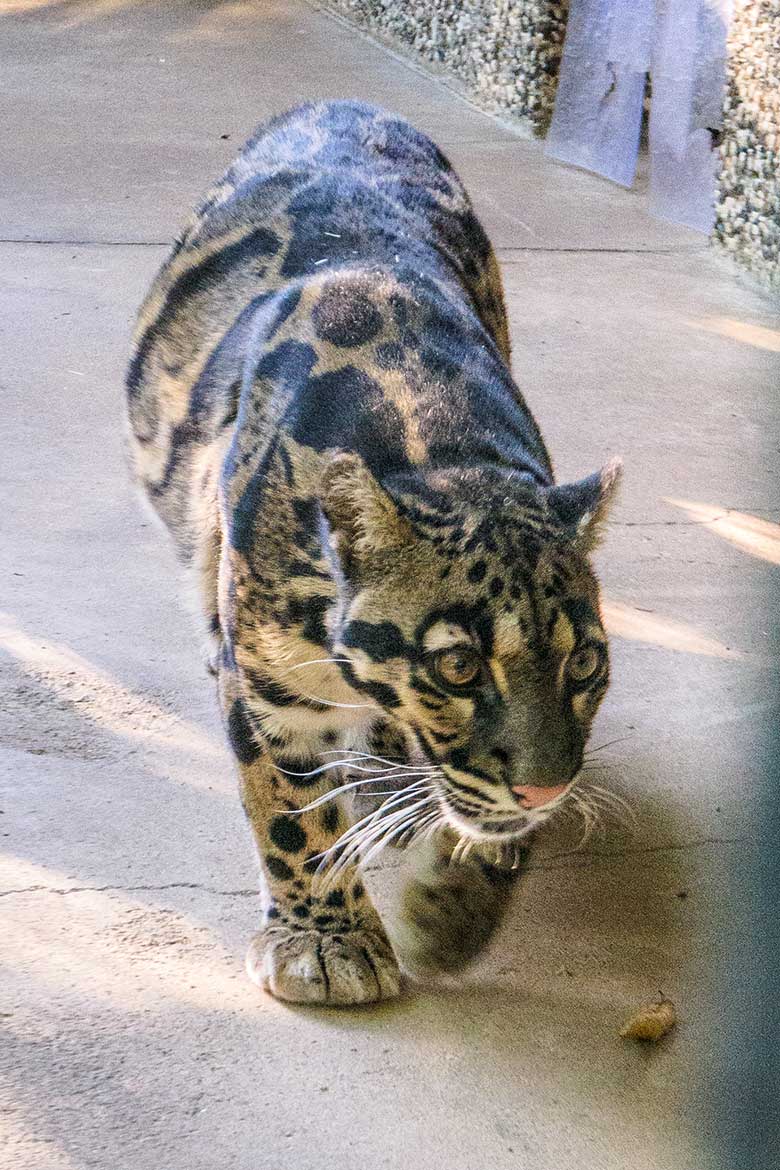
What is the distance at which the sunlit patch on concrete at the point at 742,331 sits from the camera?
22.2 ft

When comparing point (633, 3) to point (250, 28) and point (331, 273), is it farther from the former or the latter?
point (331, 273)

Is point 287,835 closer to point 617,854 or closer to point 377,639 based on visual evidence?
point 377,639

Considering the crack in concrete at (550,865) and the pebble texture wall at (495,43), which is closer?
the crack in concrete at (550,865)

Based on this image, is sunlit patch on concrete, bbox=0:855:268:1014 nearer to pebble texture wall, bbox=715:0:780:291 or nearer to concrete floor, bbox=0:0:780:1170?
concrete floor, bbox=0:0:780:1170

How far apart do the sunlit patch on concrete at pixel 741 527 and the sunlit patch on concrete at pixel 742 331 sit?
5.39ft

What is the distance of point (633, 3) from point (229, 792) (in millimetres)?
6137

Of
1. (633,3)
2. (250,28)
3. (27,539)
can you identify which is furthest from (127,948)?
(250,28)

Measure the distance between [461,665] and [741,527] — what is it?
9.25 ft

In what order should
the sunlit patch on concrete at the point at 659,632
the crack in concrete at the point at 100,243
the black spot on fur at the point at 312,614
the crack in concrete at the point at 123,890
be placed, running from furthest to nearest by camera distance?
the crack in concrete at the point at 100,243, the sunlit patch on concrete at the point at 659,632, the crack in concrete at the point at 123,890, the black spot on fur at the point at 312,614

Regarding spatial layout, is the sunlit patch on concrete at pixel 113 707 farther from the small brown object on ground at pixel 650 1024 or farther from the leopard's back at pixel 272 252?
the small brown object on ground at pixel 650 1024

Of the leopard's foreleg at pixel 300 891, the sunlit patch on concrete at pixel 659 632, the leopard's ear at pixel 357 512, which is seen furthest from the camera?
the sunlit patch on concrete at pixel 659 632

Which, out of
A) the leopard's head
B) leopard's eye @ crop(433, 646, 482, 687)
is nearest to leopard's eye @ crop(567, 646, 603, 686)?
the leopard's head

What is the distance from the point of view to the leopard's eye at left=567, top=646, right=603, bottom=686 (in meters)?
2.72

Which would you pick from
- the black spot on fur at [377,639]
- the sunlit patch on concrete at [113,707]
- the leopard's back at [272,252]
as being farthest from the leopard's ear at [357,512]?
the sunlit patch on concrete at [113,707]
